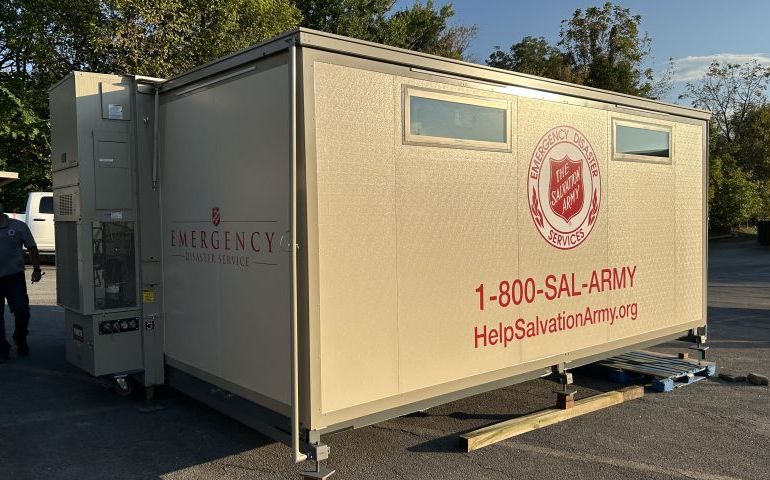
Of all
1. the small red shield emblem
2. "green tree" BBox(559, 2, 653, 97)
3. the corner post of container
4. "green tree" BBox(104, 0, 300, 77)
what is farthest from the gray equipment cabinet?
"green tree" BBox(559, 2, 653, 97)

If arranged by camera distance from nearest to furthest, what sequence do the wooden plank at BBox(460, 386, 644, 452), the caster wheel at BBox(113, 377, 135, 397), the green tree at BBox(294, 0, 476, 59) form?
the wooden plank at BBox(460, 386, 644, 452), the caster wheel at BBox(113, 377, 135, 397), the green tree at BBox(294, 0, 476, 59)

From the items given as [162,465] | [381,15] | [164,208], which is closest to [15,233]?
[164,208]

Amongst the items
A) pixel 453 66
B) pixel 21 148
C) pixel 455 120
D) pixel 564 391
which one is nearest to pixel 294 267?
pixel 455 120

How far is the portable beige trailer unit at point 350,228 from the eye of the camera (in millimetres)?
3881

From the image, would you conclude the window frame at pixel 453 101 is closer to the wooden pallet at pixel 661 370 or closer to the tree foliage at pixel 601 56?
the wooden pallet at pixel 661 370

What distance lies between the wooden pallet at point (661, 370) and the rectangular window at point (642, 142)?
2084 mm

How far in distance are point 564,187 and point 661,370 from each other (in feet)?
7.86

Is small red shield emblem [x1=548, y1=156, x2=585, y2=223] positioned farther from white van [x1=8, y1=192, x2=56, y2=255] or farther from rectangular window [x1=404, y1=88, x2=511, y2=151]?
white van [x1=8, y1=192, x2=56, y2=255]

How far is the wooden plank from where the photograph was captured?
4.64 metres

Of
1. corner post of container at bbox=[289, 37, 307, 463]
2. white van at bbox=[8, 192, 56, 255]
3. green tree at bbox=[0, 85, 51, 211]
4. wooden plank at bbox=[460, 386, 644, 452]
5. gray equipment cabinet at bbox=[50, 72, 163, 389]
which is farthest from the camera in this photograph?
green tree at bbox=[0, 85, 51, 211]

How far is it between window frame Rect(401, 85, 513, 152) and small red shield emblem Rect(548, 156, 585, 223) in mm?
614

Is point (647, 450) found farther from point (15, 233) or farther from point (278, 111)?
point (15, 233)

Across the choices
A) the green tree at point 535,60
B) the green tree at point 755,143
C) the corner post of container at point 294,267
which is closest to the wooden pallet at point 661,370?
the corner post of container at point 294,267

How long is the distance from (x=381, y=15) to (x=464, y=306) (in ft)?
71.2
